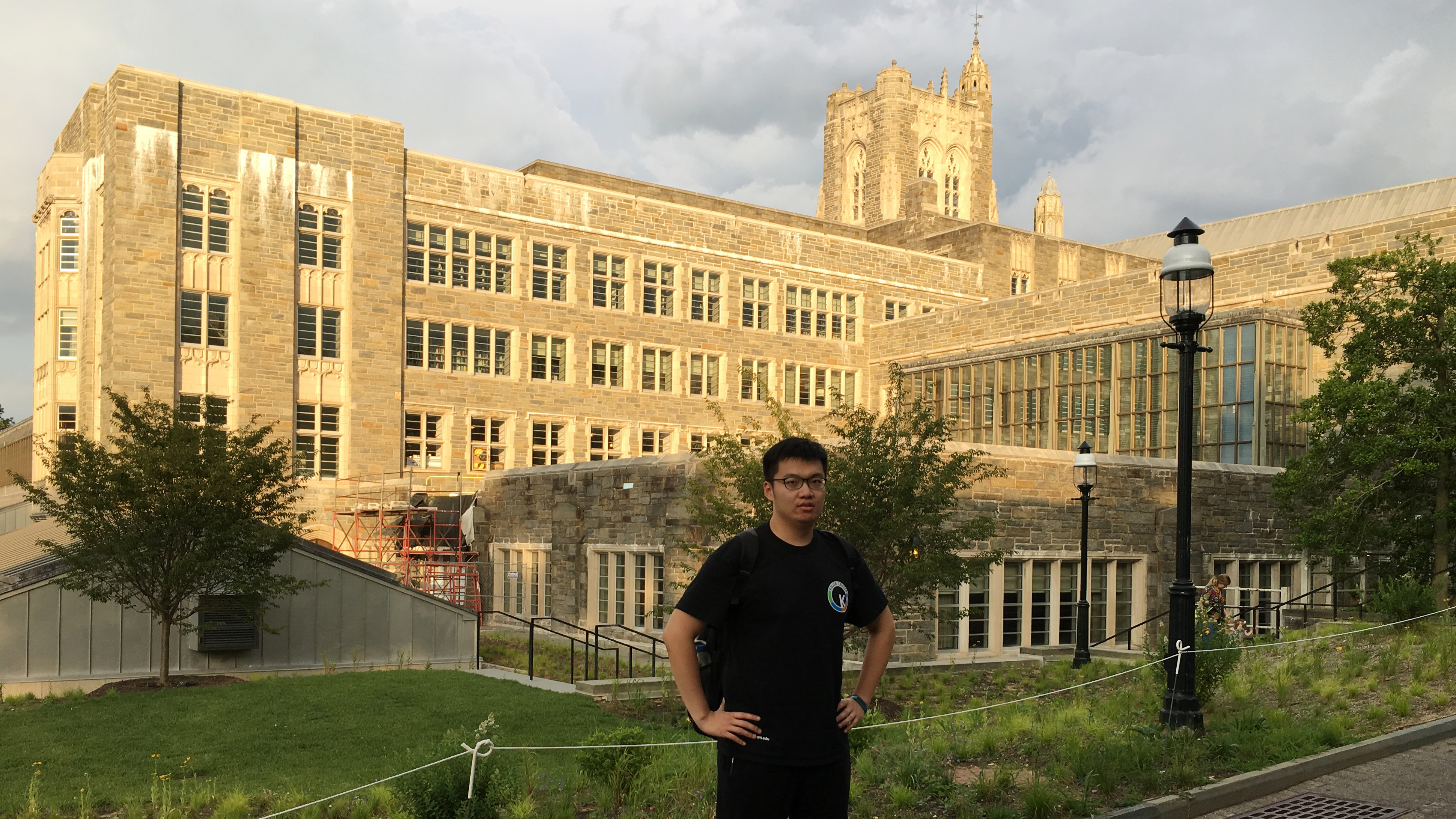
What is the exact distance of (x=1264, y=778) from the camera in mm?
7836

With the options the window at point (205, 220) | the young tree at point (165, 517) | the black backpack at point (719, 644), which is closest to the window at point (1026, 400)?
the window at point (205, 220)

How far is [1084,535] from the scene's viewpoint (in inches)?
737

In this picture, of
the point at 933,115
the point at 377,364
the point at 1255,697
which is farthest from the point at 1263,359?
the point at 933,115

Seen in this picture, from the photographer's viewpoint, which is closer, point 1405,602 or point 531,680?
point 1405,602

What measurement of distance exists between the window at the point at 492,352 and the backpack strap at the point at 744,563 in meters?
32.3

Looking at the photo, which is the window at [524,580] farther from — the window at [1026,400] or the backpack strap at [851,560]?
the backpack strap at [851,560]

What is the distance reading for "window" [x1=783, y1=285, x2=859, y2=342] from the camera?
139 ft

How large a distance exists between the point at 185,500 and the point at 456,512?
582 inches

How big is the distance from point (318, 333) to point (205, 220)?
403cm

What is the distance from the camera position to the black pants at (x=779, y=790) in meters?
4.11

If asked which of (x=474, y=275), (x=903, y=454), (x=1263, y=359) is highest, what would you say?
(x=474, y=275)

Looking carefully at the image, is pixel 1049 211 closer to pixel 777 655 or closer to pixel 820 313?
pixel 820 313

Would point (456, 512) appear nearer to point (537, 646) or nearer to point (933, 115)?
point (537, 646)

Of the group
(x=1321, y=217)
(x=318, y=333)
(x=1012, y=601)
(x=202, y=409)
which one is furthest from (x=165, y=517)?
(x=1321, y=217)
